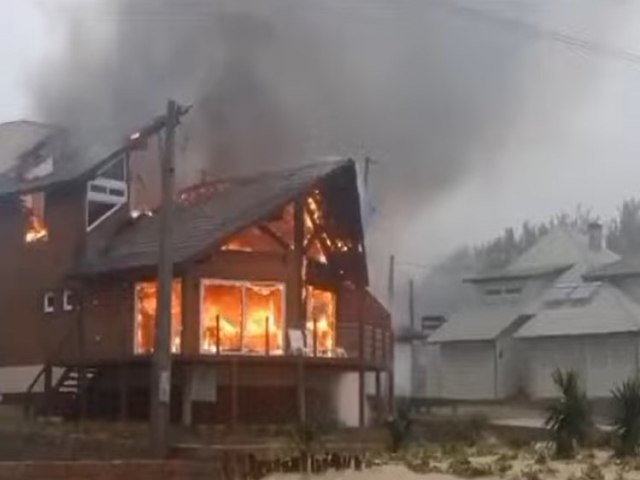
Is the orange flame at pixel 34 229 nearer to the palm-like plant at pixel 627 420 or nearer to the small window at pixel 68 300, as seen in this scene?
the small window at pixel 68 300

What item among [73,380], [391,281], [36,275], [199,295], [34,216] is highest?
[34,216]

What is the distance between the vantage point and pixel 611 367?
45.6 metres

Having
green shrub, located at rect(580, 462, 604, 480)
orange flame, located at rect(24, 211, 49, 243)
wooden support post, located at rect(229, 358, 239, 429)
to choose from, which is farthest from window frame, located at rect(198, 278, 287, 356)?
green shrub, located at rect(580, 462, 604, 480)

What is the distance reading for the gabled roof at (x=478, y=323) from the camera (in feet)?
154

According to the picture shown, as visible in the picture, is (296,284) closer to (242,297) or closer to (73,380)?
(242,297)

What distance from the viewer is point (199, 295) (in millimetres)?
→ 34188

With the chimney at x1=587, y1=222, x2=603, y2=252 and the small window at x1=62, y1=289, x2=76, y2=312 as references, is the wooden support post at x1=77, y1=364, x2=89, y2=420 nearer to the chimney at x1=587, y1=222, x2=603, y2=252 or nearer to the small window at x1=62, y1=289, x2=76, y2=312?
the small window at x1=62, y1=289, x2=76, y2=312

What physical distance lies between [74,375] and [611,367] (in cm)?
1883

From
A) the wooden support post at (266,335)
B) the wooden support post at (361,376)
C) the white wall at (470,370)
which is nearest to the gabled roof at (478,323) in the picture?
the white wall at (470,370)

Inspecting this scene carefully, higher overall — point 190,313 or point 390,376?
point 190,313

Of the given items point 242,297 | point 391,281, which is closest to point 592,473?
point 242,297

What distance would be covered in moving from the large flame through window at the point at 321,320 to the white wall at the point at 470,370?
857 cm

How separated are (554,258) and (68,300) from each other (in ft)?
73.6

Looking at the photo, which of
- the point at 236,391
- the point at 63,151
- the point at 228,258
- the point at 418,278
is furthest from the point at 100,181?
the point at 418,278
